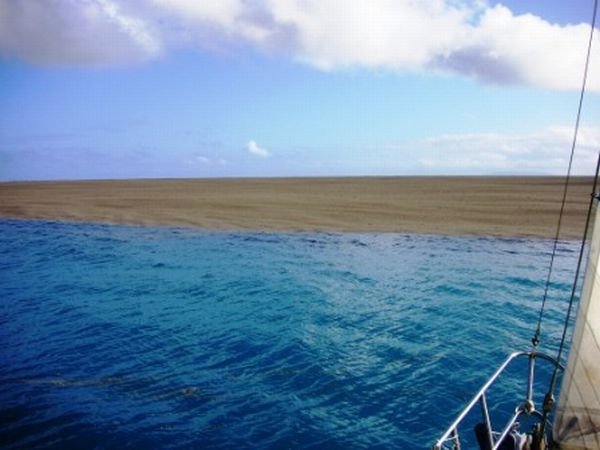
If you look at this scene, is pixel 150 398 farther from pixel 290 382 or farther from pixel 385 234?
pixel 385 234

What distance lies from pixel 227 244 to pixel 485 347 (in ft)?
57.6

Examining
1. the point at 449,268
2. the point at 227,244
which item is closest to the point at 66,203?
the point at 227,244

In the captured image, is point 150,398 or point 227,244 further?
point 227,244

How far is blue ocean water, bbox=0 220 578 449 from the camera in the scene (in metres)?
9.45

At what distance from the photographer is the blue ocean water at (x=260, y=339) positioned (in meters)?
9.45

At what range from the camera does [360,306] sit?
670 inches

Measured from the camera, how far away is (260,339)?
14.0m

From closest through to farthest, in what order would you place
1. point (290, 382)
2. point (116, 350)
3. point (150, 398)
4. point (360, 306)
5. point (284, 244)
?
point (150, 398)
point (290, 382)
point (116, 350)
point (360, 306)
point (284, 244)

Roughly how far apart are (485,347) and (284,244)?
15.9 m

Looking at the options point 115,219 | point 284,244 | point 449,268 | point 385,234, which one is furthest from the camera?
point 115,219

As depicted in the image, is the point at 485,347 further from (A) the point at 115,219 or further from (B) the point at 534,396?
(A) the point at 115,219

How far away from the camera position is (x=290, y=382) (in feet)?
37.0

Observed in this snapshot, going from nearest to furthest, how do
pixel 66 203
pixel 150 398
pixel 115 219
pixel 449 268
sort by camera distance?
1. pixel 150 398
2. pixel 449 268
3. pixel 115 219
4. pixel 66 203

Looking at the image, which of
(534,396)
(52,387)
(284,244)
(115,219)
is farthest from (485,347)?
(115,219)
